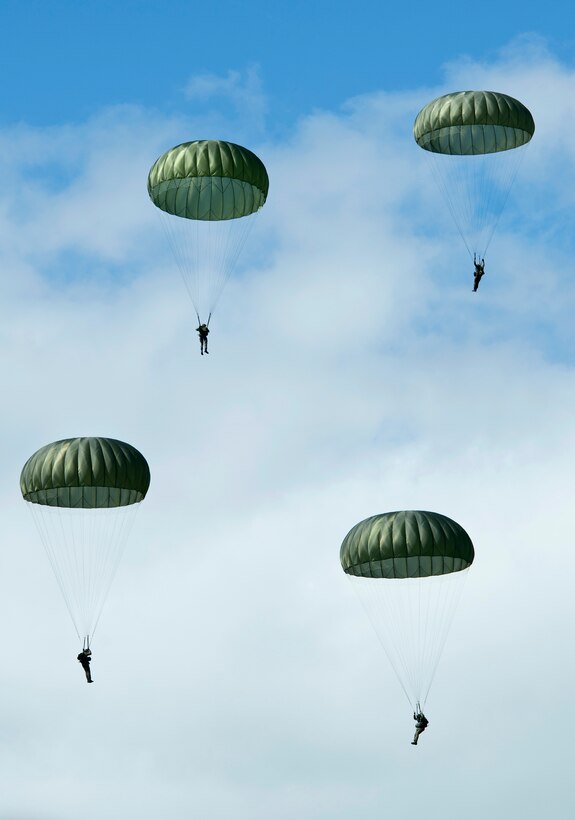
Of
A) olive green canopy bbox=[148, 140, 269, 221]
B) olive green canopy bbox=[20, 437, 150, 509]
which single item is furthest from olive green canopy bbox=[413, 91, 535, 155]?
olive green canopy bbox=[20, 437, 150, 509]

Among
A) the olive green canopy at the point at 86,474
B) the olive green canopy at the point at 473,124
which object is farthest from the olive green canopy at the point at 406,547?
the olive green canopy at the point at 473,124

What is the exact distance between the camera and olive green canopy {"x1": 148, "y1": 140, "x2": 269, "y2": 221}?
222 feet

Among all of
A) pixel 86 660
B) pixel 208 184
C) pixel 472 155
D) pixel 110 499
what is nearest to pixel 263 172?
pixel 208 184

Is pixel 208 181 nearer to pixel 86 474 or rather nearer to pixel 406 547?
pixel 86 474

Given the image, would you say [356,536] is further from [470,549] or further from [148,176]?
[148,176]

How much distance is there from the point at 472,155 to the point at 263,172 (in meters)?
6.77

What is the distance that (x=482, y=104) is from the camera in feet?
226

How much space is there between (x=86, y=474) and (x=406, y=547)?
374 inches

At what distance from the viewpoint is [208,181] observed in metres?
68.9

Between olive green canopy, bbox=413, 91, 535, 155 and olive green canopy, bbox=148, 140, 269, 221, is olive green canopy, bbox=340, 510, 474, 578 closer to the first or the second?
olive green canopy, bbox=148, 140, 269, 221

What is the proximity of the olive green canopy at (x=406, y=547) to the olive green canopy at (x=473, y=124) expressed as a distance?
43.4 feet

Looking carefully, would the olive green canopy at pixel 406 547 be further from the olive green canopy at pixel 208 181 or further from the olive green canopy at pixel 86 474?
the olive green canopy at pixel 208 181

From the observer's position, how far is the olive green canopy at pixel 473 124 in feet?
226

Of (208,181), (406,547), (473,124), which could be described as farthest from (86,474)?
(473,124)
